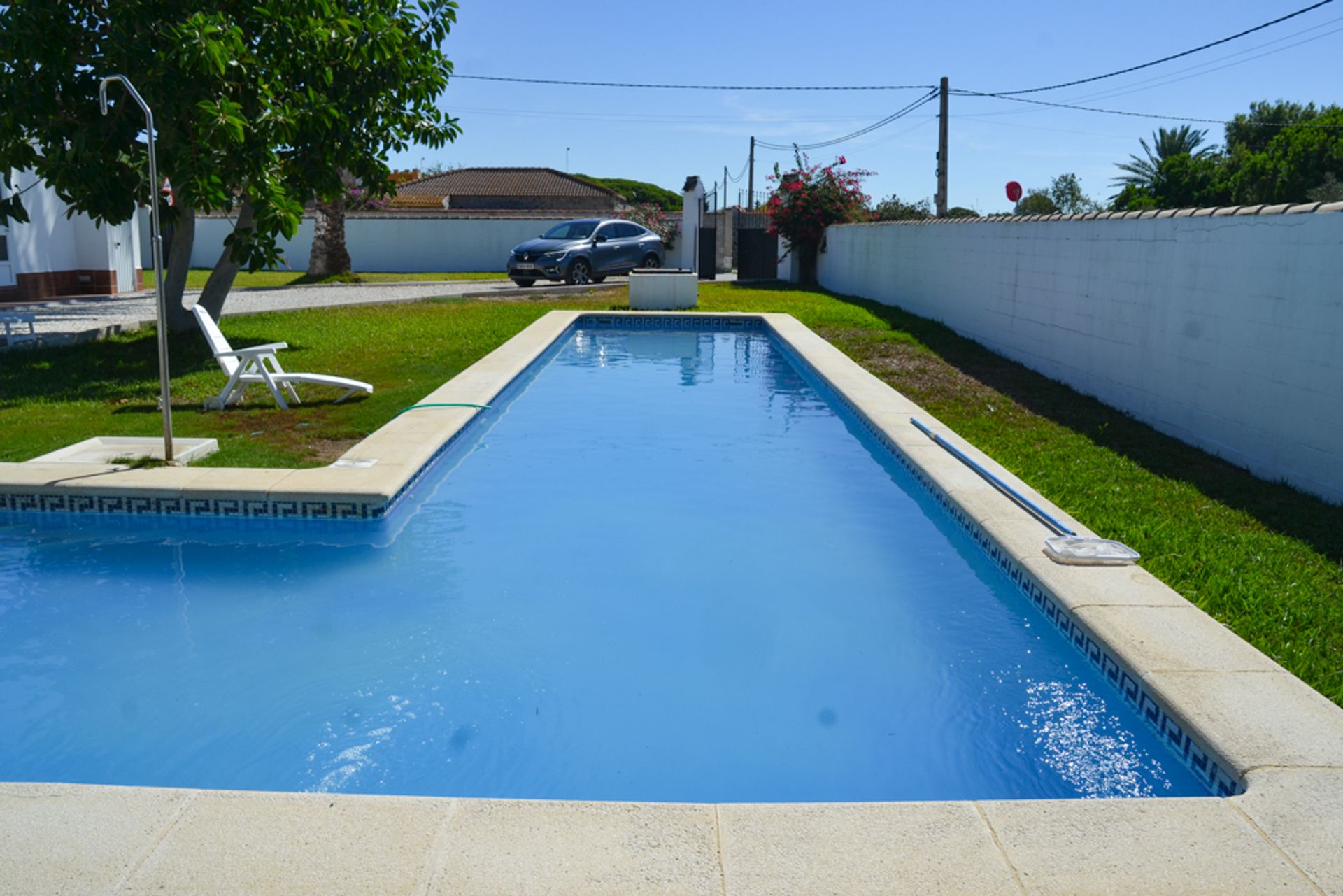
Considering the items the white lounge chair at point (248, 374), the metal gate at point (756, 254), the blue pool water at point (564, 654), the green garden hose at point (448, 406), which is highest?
the metal gate at point (756, 254)

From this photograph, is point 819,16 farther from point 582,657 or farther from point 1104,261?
point 582,657

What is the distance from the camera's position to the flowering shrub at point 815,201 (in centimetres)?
2561

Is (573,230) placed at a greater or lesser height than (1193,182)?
lesser

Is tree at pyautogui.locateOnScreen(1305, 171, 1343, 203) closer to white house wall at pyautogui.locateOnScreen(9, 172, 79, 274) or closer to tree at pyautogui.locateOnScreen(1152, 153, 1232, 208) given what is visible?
tree at pyautogui.locateOnScreen(1152, 153, 1232, 208)

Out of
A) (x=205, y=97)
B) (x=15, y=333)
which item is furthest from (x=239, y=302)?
(x=205, y=97)

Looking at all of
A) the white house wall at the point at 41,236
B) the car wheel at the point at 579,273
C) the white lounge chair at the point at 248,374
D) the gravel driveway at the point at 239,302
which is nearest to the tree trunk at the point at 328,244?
the gravel driveway at the point at 239,302

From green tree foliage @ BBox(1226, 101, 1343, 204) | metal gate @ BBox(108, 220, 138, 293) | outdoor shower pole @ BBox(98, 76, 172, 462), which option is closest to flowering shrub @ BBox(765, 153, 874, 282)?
metal gate @ BBox(108, 220, 138, 293)

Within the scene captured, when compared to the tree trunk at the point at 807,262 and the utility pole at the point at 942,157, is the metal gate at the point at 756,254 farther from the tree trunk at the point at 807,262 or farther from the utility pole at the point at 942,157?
the utility pole at the point at 942,157

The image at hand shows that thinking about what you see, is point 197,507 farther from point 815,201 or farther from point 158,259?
point 815,201

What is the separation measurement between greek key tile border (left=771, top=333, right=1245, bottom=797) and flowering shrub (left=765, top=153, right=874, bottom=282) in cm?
1880

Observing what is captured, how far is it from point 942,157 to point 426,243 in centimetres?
1608

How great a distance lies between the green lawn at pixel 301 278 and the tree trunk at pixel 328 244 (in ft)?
1.20

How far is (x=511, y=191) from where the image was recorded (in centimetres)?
5247

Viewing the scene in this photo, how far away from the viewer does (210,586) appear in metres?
5.68
